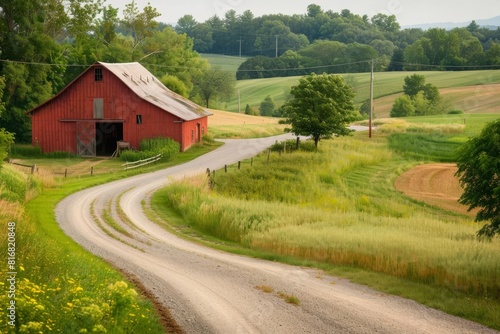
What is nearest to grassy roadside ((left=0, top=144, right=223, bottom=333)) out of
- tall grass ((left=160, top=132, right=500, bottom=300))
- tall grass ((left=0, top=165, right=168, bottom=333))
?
tall grass ((left=0, top=165, right=168, bottom=333))

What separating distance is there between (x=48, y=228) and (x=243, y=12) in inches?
5974

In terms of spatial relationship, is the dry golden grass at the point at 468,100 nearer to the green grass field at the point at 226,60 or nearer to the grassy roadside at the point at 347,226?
the grassy roadside at the point at 347,226

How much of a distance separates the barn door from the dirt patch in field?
25.7 meters

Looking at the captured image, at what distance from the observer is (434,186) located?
44.7m

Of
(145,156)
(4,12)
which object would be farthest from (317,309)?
(4,12)

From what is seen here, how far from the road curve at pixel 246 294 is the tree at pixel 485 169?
6187 mm

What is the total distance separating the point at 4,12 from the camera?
57.7 metres

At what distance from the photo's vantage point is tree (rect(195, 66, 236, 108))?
119812 mm

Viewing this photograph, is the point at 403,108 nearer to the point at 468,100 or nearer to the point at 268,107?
the point at 468,100

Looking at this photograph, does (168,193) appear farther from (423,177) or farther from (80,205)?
(423,177)

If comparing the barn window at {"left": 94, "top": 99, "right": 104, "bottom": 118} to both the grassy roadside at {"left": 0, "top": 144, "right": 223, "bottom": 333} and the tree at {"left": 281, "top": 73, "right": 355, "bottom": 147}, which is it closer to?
the tree at {"left": 281, "top": 73, "right": 355, "bottom": 147}

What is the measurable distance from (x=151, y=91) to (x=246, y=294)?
4452cm

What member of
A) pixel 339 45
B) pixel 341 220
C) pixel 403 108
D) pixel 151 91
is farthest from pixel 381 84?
pixel 341 220

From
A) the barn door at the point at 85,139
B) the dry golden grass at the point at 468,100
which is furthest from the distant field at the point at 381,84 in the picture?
the barn door at the point at 85,139
